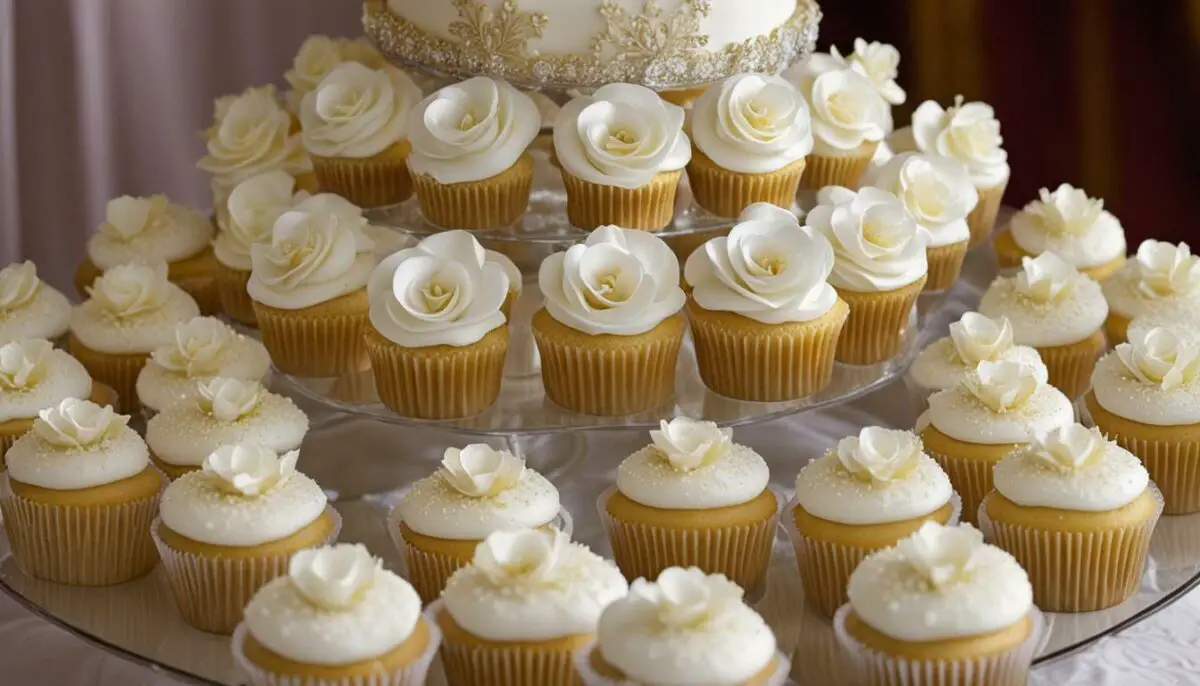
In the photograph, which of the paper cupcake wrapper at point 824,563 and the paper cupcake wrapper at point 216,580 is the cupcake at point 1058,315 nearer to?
the paper cupcake wrapper at point 824,563

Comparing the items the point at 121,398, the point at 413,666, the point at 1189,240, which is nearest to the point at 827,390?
the point at 413,666

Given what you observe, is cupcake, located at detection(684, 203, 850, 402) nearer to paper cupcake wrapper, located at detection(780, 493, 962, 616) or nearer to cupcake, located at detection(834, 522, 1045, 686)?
paper cupcake wrapper, located at detection(780, 493, 962, 616)

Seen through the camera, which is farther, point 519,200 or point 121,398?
point 121,398

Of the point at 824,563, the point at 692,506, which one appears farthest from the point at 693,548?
the point at 824,563

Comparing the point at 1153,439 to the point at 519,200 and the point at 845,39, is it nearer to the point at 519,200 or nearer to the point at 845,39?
the point at 519,200

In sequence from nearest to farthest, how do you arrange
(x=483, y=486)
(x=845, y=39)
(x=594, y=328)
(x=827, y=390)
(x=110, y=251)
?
1. (x=483, y=486)
2. (x=594, y=328)
3. (x=827, y=390)
4. (x=110, y=251)
5. (x=845, y=39)

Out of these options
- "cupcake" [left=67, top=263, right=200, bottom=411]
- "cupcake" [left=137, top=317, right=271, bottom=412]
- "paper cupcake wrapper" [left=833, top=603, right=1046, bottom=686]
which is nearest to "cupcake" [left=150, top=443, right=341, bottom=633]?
"cupcake" [left=137, top=317, right=271, bottom=412]

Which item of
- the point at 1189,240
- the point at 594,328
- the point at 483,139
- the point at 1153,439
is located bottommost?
the point at 1189,240
